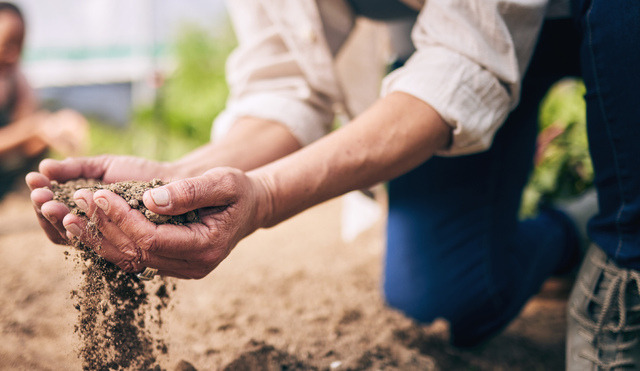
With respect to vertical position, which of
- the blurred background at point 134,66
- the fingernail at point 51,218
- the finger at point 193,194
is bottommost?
the blurred background at point 134,66

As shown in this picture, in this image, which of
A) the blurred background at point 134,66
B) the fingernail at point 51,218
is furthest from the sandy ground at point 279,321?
the blurred background at point 134,66

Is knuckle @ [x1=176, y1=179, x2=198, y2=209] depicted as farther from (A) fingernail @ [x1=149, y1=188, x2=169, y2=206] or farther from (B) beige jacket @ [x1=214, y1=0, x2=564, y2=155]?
(B) beige jacket @ [x1=214, y1=0, x2=564, y2=155]

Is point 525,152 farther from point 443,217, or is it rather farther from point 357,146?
point 357,146

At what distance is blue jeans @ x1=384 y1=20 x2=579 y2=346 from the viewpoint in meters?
1.49

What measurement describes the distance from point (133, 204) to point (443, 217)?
1.09 meters

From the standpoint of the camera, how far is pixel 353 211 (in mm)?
2326

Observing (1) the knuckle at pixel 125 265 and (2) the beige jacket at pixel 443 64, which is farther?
(2) the beige jacket at pixel 443 64

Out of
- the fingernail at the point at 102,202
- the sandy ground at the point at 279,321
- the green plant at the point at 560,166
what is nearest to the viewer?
the fingernail at the point at 102,202

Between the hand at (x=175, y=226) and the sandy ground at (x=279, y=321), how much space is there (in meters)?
0.17

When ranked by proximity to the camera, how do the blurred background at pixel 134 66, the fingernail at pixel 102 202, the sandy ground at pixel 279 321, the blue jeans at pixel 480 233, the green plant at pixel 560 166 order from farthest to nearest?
the blurred background at pixel 134 66 → the green plant at pixel 560 166 → the blue jeans at pixel 480 233 → the sandy ground at pixel 279 321 → the fingernail at pixel 102 202

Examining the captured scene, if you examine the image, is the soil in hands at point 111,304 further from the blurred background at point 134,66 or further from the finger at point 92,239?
the blurred background at point 134,66

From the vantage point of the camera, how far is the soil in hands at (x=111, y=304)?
0.88 m

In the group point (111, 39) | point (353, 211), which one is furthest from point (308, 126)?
point (111, 39)

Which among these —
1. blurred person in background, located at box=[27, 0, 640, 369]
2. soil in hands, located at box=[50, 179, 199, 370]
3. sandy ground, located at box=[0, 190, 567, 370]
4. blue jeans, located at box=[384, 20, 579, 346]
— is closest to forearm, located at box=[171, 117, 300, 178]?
blurred person in background, located at box=[27, 0, 640, 369]
